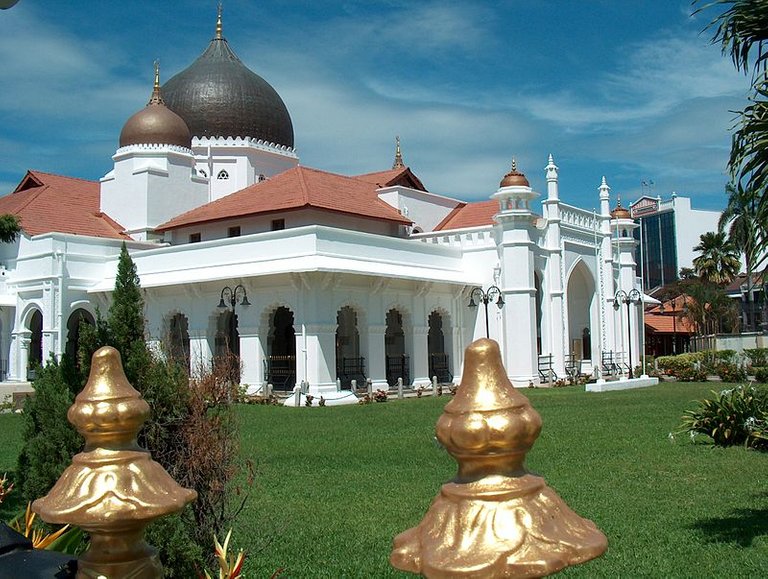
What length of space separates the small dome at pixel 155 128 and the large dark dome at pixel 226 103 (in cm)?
198

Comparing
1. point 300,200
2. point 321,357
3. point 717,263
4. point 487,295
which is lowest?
point 321,357

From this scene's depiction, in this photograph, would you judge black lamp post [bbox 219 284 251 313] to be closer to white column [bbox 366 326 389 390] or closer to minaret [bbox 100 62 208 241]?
white column [bbox 366 326 389 390]

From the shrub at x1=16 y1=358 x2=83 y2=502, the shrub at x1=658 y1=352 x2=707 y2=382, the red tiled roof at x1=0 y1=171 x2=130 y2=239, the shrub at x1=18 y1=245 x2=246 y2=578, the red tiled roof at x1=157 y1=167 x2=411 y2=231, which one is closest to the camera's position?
the shrub at x1=18 y1=245 x2=246 y2=578

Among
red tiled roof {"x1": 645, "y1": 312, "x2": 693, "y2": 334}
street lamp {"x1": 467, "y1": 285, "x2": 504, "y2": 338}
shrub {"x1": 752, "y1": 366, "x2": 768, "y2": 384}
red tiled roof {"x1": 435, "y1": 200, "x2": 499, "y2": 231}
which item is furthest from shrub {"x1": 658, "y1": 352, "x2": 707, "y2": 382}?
red tiled roof {"x1": 645, "y1": 312, "x2": 693, "y2": 334}

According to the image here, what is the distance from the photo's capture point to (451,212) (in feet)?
122

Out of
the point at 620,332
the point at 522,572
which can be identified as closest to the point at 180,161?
the point at 620,332

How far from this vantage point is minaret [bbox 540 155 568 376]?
32625 millimetres

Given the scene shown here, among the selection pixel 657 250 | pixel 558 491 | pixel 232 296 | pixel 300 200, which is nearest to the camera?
pixel 558 491

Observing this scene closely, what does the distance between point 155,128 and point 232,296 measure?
458 inches

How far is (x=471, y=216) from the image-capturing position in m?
35.9

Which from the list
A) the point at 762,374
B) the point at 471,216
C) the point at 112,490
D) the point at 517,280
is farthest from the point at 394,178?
the point at 112,490

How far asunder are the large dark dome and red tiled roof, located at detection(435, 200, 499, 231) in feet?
29.0

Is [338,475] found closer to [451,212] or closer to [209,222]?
[209,222]

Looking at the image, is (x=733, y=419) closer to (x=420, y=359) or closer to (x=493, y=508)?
(x=493, y=508)
